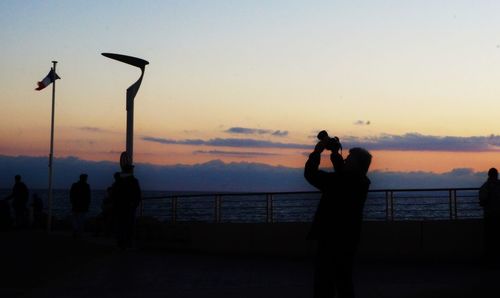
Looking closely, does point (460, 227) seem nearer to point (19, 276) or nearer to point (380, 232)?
point (380, 232)

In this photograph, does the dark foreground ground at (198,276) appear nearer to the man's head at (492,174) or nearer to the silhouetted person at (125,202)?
the silhouetted person at (125,202)

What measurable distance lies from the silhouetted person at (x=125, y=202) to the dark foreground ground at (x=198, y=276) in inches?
16.5

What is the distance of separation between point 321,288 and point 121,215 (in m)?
8.51

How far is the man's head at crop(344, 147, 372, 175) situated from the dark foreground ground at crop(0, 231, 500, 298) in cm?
284

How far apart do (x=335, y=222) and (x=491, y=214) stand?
6883 mm

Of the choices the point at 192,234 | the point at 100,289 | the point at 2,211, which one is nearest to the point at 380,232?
the point at 192,234

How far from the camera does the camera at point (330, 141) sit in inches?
268

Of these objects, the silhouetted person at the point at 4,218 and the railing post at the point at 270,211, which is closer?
the railing post at the point at 270,211

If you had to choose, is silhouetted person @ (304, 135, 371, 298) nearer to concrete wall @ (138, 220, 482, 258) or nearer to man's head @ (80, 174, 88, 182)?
concrete wall @ (138, 220, 482, 258)

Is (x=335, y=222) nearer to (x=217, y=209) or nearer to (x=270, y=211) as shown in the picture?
(x=270, y=211)

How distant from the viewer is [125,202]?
14.5m

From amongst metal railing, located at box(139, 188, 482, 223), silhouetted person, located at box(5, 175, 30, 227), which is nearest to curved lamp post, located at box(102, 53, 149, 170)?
metal railing, located at box(139, 188, 482, 223)

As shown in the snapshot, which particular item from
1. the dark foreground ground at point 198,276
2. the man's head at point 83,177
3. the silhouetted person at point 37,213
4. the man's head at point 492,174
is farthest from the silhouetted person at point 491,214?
the silhouetted person at point 37,213

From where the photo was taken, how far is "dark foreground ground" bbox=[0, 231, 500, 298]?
376 inches
